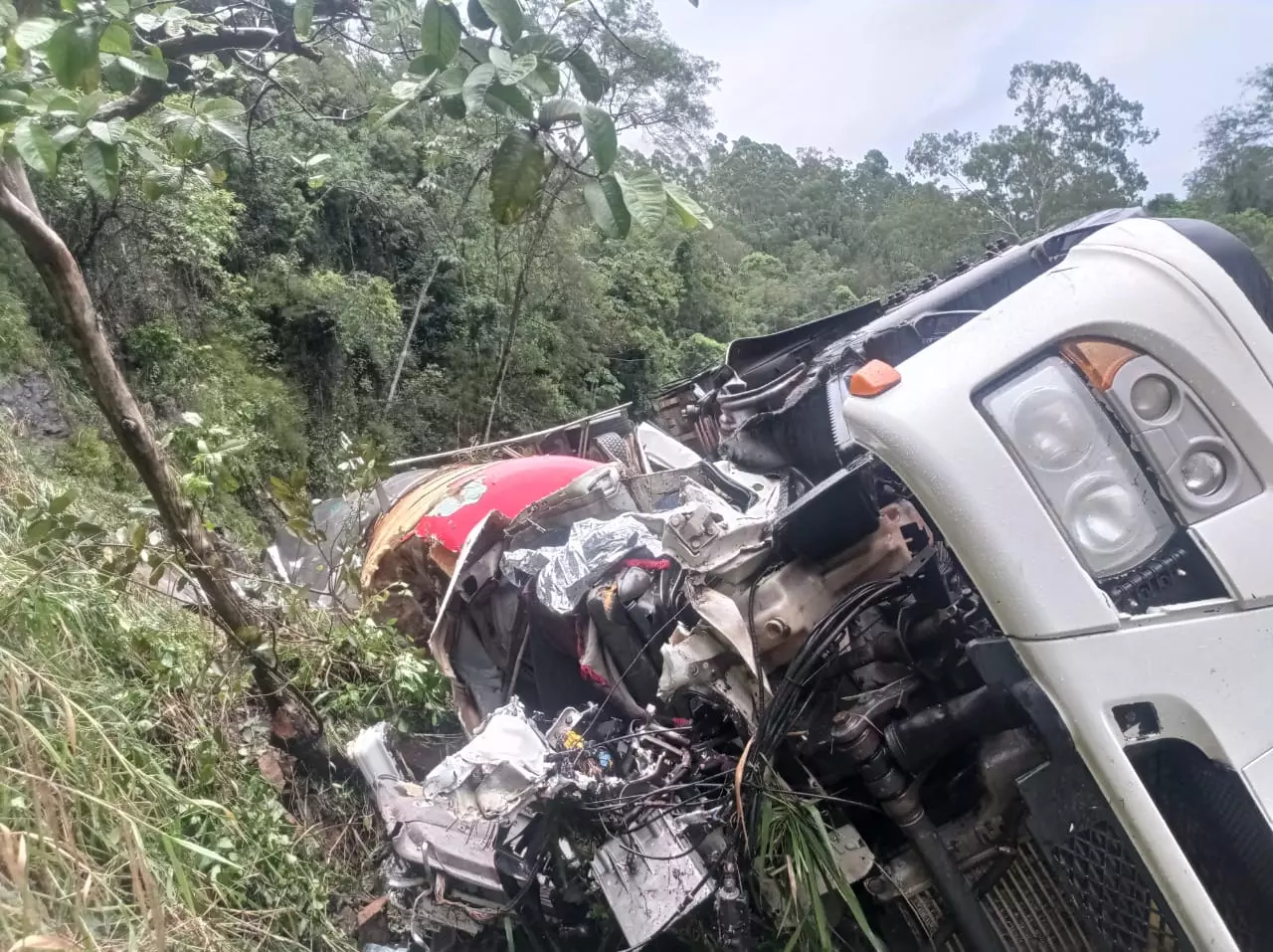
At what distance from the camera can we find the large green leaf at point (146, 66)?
1.37 meters

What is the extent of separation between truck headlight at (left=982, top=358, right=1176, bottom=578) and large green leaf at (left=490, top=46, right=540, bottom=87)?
112 centimetres

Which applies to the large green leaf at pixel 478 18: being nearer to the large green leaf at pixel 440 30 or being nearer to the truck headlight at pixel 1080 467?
the large green leaf at pixel 440 30

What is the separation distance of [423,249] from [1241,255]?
1403 centimetres

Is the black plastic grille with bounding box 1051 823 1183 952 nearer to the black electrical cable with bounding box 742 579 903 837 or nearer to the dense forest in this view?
the black electrical cable with bounding box 742 579 903 837

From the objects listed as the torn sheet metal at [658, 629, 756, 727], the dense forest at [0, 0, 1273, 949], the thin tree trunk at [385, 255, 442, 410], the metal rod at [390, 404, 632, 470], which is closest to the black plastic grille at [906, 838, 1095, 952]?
the torn sheet metal at [658, 629, 756, 727]

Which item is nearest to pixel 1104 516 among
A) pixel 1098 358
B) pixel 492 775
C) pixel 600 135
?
pixel 1098 358

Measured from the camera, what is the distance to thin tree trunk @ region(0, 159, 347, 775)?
2.00 meters

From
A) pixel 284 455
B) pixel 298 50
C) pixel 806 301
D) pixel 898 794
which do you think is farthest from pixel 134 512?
pixel 806 301

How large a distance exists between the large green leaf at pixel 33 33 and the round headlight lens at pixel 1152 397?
6.73 feet

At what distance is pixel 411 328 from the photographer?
43.8 feet

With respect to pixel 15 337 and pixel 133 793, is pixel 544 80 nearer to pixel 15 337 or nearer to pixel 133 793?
pixel 133 793

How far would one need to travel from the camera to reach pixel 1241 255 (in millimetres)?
2021

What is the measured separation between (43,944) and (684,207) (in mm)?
1674

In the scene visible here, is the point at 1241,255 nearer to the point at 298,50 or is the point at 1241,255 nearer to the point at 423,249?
the point at 298,50
